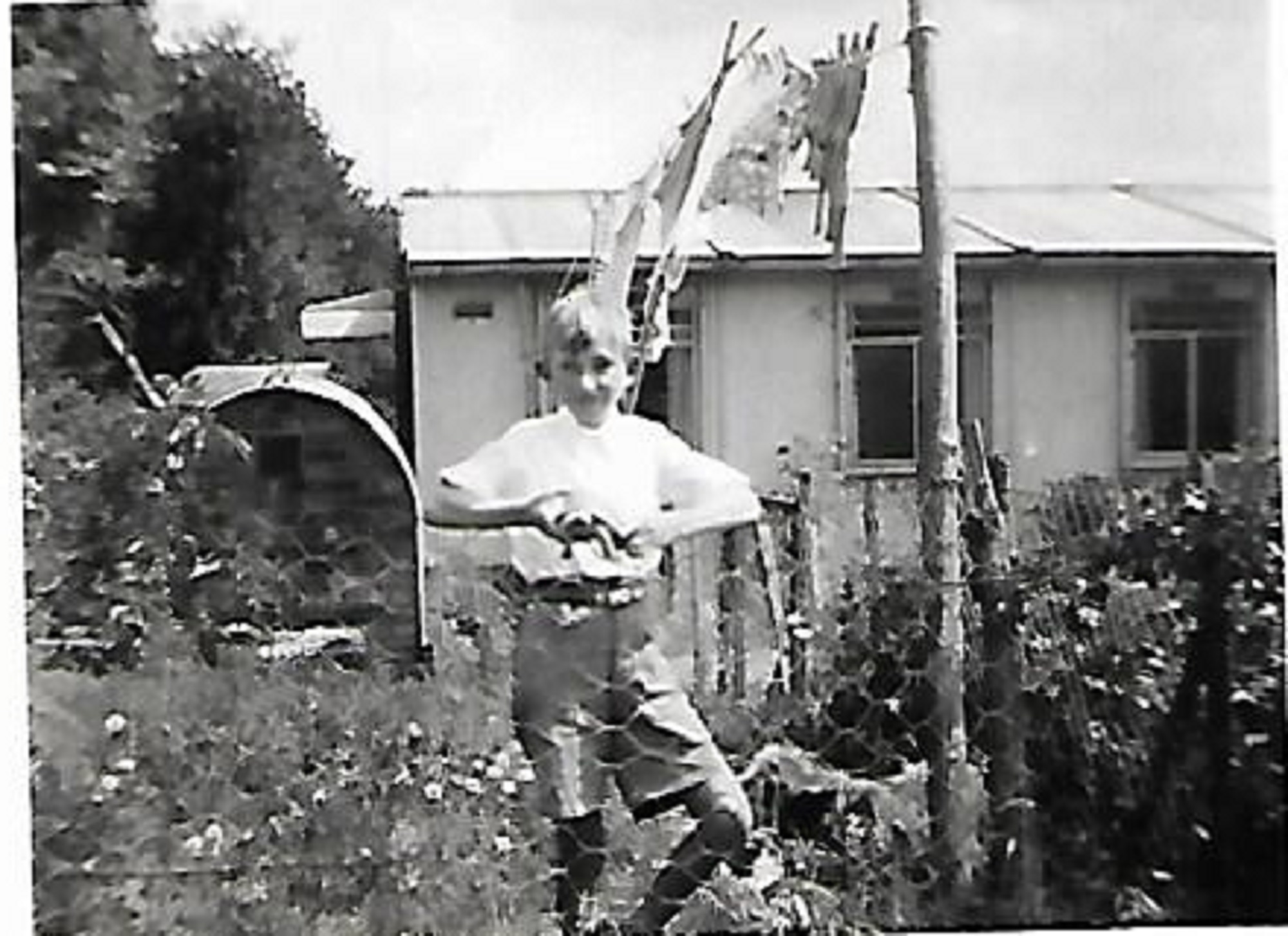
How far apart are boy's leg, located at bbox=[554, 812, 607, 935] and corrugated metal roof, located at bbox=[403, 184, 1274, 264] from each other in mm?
417

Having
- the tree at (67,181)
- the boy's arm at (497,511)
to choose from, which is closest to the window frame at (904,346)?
the boy's arm at (497,511)

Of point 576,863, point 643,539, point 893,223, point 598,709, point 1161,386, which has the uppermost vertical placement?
point 893,223

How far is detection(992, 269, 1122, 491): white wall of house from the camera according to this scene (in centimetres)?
181

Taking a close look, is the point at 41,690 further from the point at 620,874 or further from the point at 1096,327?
the point at 1096,327

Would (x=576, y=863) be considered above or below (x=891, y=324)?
below

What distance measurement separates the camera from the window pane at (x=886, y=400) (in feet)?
5.92

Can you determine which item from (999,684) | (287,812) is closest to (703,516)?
(999,684)

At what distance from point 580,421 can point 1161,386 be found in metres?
0.43

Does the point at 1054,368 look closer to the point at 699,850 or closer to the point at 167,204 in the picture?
the point at 699,850

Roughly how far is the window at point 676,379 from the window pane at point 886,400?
0.12 metres

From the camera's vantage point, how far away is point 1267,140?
6.00 ft

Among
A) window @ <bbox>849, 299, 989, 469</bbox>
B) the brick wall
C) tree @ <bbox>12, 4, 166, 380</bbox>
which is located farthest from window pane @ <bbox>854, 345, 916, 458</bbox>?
tree @ <bbox>12, 4, 166, 380</bbox>

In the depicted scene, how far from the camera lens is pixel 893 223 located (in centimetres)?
181

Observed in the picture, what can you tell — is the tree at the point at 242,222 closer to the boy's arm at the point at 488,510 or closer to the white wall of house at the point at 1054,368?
the boy's arm at the point at 488,510
